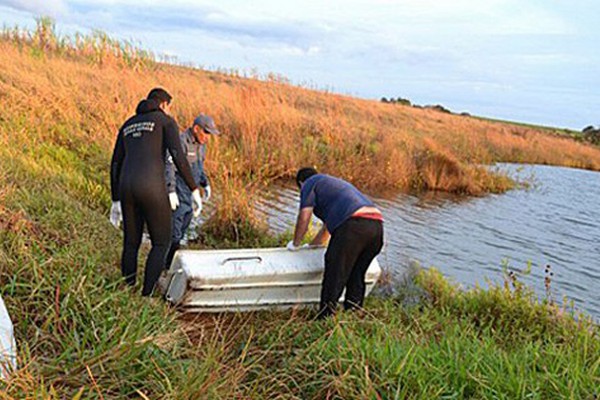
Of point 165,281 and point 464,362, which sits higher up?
point 464,362

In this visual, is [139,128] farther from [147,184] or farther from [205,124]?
[205,124]

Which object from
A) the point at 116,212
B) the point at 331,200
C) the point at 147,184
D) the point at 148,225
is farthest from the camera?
the point at 116,212

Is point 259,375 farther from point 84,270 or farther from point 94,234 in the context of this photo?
point 94,234

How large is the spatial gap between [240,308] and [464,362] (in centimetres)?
203

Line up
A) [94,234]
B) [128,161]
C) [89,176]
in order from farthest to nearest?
[89,176] → [94,234] → [128,161]

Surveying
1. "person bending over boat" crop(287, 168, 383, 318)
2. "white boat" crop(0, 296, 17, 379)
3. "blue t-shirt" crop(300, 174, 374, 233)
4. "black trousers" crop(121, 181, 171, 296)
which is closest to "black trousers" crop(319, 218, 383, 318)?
"person bending over boat" crop(287, 168, 383, 318)

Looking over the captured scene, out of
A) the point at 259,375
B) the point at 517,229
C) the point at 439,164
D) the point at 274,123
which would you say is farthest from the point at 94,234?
the point at 439,164

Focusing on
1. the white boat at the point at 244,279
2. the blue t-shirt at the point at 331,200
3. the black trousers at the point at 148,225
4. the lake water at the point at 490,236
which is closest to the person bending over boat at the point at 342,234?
the blue t-shirt at the point at 331,200

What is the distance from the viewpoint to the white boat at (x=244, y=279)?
4.28 metres

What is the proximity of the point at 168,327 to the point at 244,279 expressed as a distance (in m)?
1.13

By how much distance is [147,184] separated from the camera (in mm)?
4180

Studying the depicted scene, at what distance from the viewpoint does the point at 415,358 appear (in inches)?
123

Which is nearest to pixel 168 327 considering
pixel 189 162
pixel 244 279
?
pixel 244 279

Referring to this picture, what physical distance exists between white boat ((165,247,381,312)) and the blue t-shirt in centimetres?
42
